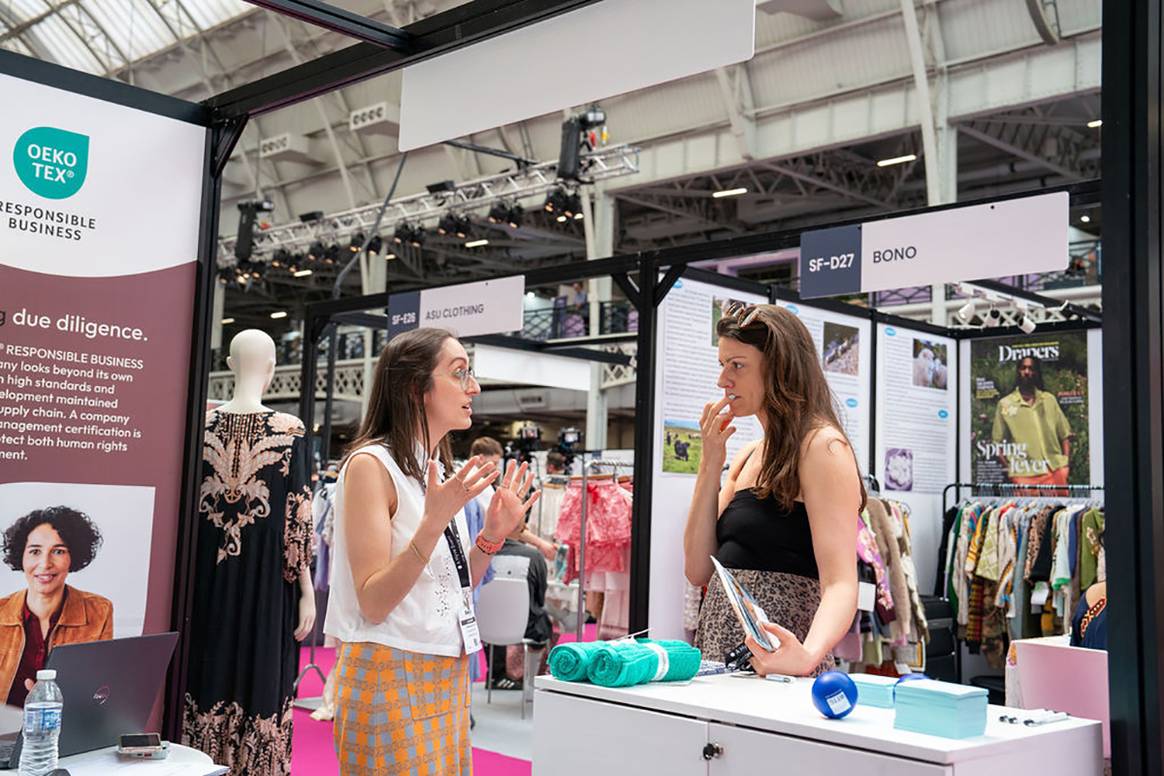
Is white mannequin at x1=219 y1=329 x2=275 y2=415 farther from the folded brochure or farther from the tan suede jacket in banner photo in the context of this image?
the folded brochure

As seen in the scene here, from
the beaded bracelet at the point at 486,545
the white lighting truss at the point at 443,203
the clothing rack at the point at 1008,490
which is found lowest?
the beaded bracelet at the point at 486,545

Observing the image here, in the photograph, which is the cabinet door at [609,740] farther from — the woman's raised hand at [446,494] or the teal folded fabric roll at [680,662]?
the woman's raised hand at [446,494]

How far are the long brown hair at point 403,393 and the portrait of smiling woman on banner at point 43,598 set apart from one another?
1.06 m

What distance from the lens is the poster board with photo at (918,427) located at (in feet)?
24.1

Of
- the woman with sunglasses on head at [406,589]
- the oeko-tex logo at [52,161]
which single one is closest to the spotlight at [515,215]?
the oeko-tex logo at [52,161]

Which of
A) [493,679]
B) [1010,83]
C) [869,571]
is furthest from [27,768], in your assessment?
[1010,83]

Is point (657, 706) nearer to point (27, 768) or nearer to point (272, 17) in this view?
point (27, 768)

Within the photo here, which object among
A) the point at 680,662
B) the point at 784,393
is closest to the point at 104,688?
the point at 680,662

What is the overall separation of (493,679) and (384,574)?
6325 mm

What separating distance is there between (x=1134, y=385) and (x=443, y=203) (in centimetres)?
1692

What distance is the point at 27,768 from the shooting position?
6.36ft

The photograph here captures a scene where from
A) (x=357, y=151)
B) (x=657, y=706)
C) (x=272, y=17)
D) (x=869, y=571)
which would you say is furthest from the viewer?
(x=357, y=151)

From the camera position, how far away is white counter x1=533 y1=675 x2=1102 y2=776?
5.12 feet

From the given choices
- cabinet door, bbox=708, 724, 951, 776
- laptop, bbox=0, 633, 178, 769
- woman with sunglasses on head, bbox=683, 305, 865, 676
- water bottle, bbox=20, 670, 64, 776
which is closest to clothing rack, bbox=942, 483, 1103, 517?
woman with sunglasses on head, bbox=683, 305, 865, 676
